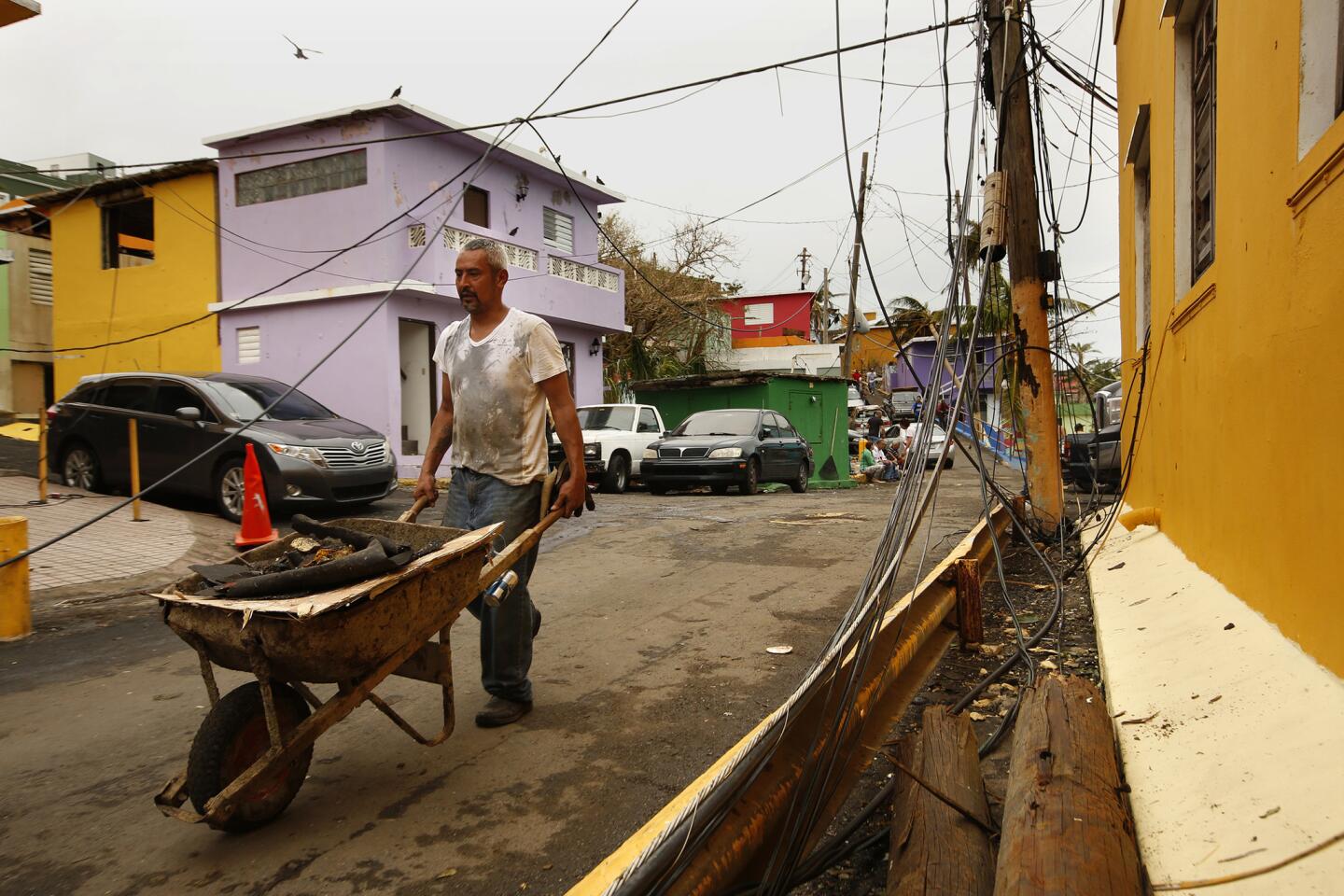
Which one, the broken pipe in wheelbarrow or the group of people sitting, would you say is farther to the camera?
the group of people sitting

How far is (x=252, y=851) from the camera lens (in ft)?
9.27

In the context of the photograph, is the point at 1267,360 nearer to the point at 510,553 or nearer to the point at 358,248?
the point at 510,553

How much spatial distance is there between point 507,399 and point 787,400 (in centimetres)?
1829

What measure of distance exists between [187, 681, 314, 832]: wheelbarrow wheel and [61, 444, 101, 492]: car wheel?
10.3 meters

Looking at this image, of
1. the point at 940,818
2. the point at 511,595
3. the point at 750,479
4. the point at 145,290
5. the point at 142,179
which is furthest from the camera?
the point at 145,290

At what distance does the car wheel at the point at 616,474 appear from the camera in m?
16.5

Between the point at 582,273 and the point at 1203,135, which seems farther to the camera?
the point at 582,273

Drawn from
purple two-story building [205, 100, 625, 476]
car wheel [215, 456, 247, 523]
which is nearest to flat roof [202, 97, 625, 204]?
purple two-story building [205, 100, 625, 476]

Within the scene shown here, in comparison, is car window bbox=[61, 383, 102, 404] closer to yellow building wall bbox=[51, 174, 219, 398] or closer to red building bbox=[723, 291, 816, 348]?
yellow building wall bbox=[51, 174, 219, 398]

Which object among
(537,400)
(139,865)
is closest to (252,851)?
(139,865)

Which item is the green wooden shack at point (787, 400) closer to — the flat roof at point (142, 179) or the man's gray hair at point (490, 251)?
the flat roof at point (142, 179)

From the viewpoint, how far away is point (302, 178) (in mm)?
A: 17219

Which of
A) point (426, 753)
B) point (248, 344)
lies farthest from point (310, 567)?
point (248, 344)

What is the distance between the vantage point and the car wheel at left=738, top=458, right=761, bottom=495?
625 inches
